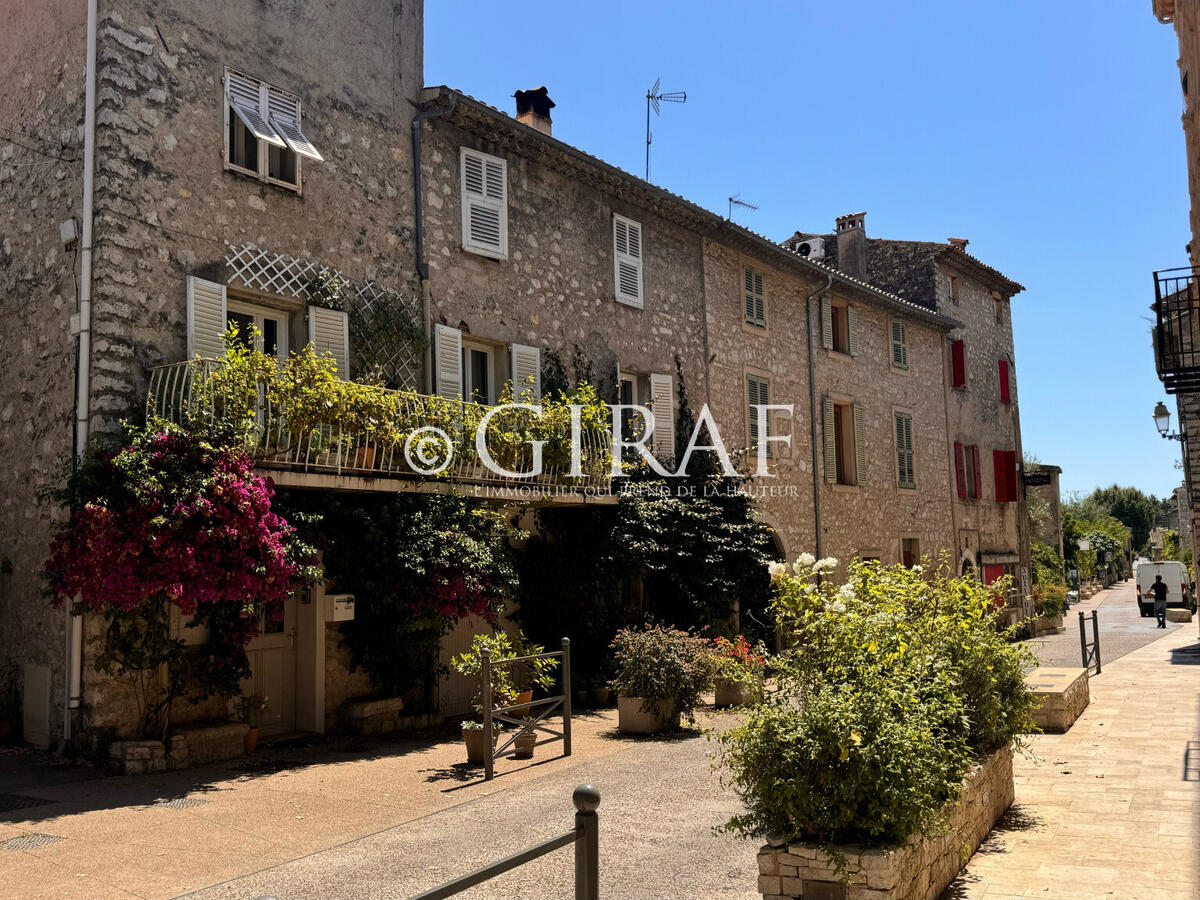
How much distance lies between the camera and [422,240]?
11766mm

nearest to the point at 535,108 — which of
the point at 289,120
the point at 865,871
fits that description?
the point at 289,120

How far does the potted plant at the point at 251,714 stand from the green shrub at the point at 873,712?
549 centimetres

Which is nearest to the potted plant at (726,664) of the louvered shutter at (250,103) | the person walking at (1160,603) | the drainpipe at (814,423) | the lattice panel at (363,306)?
the lattice panel at (363,306)

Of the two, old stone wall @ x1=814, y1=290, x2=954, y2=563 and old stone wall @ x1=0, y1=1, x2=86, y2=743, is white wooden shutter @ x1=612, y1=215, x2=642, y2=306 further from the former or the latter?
old stone wall @ x1=0, y1=1, x2=86, y2=743

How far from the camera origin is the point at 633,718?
401 inches

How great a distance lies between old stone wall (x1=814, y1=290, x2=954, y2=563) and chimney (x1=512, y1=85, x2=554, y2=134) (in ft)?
24.7

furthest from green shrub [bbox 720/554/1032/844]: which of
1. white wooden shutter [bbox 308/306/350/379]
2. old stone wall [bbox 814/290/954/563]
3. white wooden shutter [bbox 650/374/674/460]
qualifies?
old stone wall [bbox 814/290/954/563]

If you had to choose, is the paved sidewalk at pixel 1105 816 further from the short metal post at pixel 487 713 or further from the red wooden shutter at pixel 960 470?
the red wooden shutter at pixel 960 470

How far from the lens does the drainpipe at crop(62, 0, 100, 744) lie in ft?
27.7

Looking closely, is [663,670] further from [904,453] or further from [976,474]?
[976,474]

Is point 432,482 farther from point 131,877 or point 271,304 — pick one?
point 131,877

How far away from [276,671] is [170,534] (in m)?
2.98

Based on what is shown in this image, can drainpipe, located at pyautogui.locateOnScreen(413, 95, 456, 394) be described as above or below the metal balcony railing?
above

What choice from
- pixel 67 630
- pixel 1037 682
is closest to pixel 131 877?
pixel 67 630
